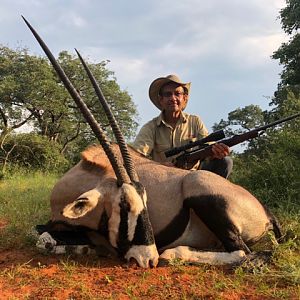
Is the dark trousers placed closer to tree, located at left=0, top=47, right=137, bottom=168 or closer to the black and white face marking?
the black and white face marking

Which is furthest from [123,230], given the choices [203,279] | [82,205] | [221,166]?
[221,166]

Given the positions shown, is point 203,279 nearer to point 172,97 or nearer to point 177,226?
point 177,226

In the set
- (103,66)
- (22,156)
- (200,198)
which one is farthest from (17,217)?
(103,66)

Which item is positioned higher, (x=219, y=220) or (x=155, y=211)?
(x=155, y=211)

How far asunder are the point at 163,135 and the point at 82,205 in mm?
2434

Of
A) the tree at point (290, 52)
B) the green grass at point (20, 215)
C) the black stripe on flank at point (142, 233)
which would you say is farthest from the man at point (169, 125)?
the tree at point (290, 52)

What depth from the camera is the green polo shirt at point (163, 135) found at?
227 inches

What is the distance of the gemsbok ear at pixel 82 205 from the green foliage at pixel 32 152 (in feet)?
52.3

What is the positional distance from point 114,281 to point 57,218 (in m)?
1.33

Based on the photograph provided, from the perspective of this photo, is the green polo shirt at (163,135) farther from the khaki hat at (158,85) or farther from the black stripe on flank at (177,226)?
the black stripe on flank at (177,226)

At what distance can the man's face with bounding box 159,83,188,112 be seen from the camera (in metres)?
5.68

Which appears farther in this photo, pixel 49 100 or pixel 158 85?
pixel 49 100

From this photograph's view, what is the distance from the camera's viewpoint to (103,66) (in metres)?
→ 27.3

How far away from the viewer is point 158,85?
229 inches
